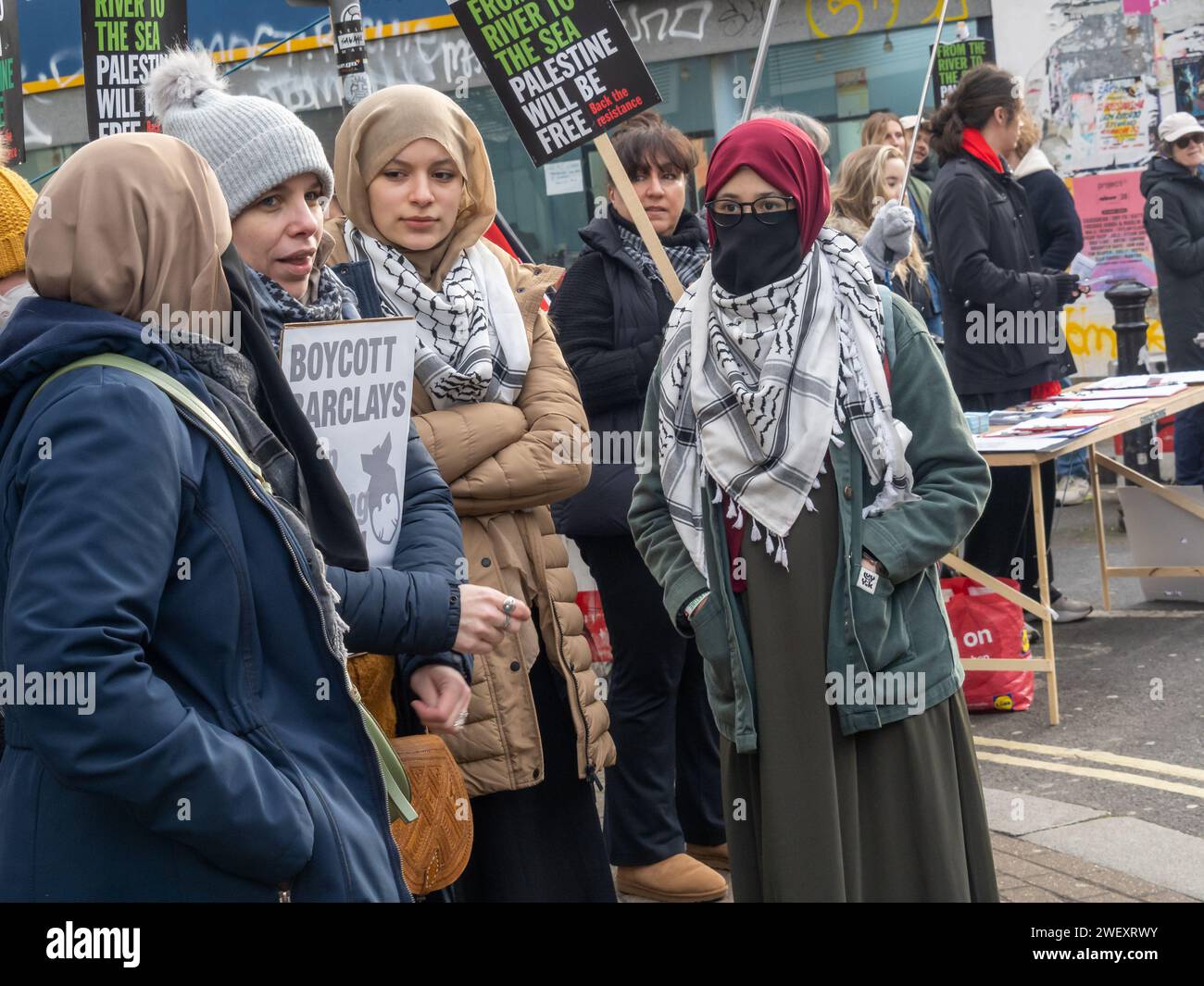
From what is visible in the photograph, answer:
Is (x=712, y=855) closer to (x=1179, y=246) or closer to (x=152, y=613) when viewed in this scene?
(x=152, y=613)

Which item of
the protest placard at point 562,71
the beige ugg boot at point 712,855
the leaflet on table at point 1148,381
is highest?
the protest placard at point 562,71

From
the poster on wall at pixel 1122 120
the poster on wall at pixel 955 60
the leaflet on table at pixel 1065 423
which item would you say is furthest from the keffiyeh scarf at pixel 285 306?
the poster on wall at pixel 1122 120

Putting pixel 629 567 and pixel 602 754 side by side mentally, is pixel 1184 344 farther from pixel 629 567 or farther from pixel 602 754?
pixel 602 754

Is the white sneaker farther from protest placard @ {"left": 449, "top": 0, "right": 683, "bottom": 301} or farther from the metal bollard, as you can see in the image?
protest placard @ {"left": 449, "top": 0, "right": 683, "bottom": 301}

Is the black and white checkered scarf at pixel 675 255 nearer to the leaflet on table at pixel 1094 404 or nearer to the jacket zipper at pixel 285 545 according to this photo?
the leaflet on table at pixel 1094 404

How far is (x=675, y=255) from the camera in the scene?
5031 mm

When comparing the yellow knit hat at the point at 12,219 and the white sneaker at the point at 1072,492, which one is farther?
the white sneaker at the point at 1072,492

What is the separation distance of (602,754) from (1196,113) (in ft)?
34.6

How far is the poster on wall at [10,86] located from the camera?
7.35 m

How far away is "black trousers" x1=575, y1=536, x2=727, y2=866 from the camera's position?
4.68m

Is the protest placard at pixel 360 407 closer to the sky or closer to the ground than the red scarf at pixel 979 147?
closer to the ground

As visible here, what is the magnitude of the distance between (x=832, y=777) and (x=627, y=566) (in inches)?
58.6

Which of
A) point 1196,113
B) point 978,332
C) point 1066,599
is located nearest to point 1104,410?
point 978,332

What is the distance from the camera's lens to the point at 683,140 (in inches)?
204
